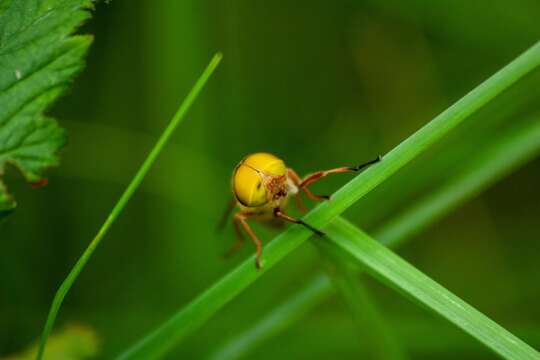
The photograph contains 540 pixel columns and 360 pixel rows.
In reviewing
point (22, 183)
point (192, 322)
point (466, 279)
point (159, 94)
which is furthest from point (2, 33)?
point (466, 279)

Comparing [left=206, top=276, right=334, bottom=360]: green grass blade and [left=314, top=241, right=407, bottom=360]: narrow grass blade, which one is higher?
[left=206, top=276, right=334, bottom=360]: green grass blade

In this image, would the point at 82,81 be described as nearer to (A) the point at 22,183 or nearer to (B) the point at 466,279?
(A) the point at 22,183

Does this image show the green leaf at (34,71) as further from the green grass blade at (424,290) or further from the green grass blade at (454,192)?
the green grass blade at (454,192)

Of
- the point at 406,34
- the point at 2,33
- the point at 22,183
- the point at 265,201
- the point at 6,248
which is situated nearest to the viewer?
the point at 2,33

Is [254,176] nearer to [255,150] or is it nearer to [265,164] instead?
[265,164]

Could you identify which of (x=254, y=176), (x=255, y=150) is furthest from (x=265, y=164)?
(x=255, y=150)

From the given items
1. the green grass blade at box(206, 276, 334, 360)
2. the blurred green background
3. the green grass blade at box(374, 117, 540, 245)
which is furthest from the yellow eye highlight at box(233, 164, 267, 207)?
the blurred green background

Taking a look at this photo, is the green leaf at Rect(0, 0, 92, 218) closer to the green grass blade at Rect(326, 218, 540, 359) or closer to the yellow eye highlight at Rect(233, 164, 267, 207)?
the yellow eye highlight at Rect(233, 164, 267, 207)
